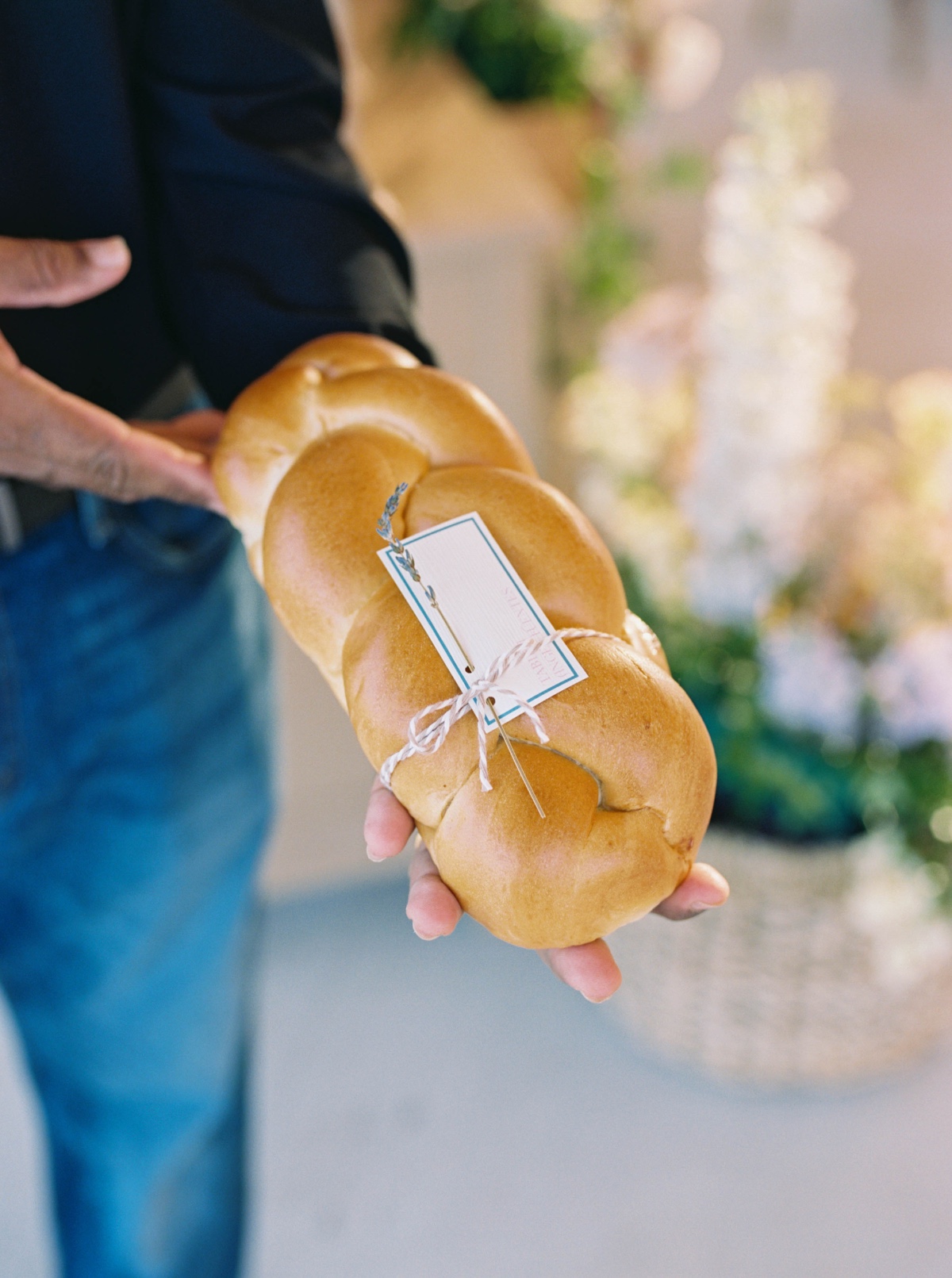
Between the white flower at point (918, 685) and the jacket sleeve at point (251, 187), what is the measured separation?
63 cm

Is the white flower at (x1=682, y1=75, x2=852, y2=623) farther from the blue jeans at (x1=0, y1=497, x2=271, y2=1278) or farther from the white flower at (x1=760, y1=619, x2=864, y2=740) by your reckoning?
the blue jeans at (x1=0, y1=497, x2=271, y2=1278)

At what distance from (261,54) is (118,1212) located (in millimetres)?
930

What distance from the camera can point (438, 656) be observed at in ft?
1.65

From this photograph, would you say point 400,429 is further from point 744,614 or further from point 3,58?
point 744,614

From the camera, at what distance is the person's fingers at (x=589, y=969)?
48 centimetres

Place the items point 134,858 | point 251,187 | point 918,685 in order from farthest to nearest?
point 918,685, point 134,858, point 251,187

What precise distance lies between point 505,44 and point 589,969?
1.84 metres

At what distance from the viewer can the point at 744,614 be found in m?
1.23

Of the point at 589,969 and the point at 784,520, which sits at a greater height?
the point at 589,969

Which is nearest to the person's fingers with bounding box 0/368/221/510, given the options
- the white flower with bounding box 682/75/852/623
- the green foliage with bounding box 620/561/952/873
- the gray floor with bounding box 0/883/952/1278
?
the white flower with bounding box 682/75/852/623

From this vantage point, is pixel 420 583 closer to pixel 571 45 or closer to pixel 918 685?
pixel 918 685

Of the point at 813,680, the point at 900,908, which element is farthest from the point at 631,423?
the point at 900,908

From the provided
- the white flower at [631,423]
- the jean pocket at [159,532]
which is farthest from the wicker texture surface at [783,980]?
the jean pocket at [159,532]

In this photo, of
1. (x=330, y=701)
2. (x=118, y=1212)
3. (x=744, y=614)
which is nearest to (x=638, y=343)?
(x=744, y=614)
